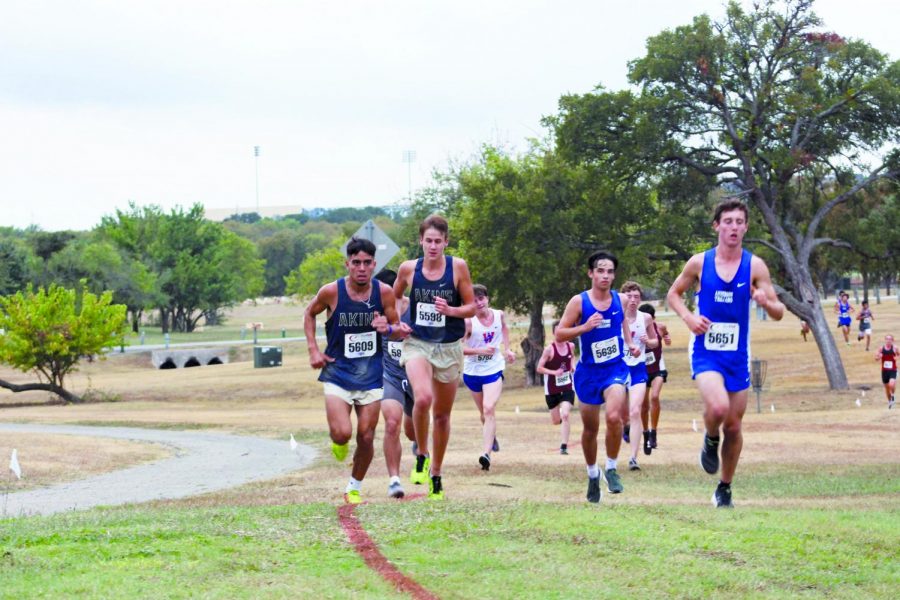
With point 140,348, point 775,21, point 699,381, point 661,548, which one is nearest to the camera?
point 661,548

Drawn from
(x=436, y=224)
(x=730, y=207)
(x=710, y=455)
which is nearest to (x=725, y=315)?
(x=730, y=207)

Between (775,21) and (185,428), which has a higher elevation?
(775,21)

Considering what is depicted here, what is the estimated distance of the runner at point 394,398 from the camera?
38.8 feet

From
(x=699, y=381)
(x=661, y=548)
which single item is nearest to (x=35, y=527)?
(x=661, y=548)

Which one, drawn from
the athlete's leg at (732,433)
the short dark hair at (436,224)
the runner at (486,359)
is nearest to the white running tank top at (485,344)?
the runner at (486,359)

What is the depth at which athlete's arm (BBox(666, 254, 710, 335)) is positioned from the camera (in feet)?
33.3

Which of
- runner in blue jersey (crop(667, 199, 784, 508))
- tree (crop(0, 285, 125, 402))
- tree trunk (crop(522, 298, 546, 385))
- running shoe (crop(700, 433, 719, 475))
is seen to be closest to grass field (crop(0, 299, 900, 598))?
running shoe (crop(700, 433, 719, 475))

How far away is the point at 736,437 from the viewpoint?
1057cm

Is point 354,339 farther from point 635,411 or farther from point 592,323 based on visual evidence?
point 635,411

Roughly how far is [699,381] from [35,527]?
17.2 ft

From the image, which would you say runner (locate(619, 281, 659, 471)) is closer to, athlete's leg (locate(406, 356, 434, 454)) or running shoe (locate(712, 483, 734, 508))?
athlete's leg (locate(406, 356, 434, 454))

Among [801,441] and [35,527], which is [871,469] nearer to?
[801,441]

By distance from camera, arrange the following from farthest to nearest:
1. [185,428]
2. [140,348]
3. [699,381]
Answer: [140,348] < [185,428] < [699,381]

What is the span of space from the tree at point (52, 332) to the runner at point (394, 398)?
3409 centimetres
